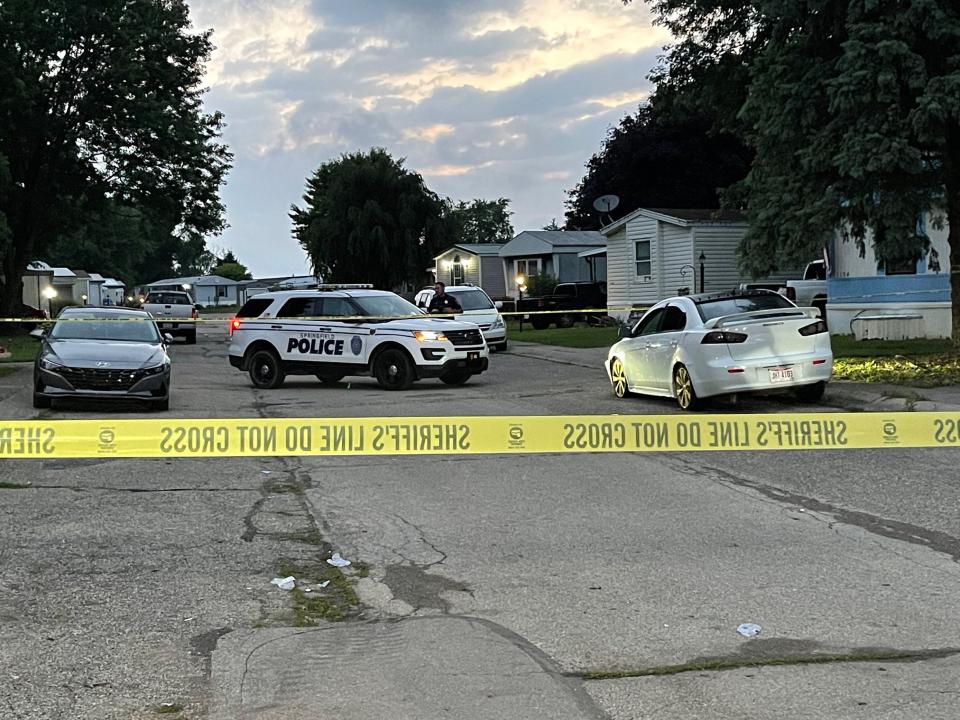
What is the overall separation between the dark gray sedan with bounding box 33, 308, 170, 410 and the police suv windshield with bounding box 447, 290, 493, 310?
1464 cm

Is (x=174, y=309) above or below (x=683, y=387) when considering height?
above

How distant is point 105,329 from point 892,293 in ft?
57.1

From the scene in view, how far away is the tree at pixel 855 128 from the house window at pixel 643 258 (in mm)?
22319

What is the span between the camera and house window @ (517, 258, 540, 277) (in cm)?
6112

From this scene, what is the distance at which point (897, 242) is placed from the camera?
1742cm

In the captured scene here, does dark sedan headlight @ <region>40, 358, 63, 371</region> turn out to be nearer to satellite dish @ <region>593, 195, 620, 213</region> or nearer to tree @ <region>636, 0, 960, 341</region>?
tree @ <region>636, 0, 960, 341</region>

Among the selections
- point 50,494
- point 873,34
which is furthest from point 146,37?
point 50,494

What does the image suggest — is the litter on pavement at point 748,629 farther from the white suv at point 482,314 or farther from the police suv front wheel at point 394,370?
the white suv at point 482,314

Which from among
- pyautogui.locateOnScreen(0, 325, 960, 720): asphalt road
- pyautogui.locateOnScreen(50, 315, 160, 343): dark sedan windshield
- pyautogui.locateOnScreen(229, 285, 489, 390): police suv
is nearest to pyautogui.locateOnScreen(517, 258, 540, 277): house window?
pyautogui.locateOnScreen(229, 285, 489, 390): police suv

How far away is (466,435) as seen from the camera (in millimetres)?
11250

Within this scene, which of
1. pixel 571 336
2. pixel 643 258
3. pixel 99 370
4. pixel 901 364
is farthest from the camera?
pixel 643 258

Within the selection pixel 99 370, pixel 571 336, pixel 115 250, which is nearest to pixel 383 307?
pixel 99 370

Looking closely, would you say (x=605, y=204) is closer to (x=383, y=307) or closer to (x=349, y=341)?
(x=383, y=307)

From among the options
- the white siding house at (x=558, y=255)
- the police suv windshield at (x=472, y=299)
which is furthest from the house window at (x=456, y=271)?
the police suv windshield at (x=472, y=299)
